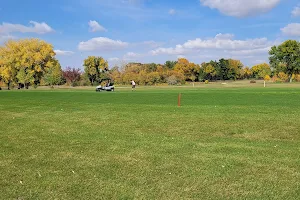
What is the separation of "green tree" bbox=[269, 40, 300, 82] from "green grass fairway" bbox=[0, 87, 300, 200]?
105771 millimetres

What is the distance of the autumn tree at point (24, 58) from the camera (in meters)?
86.4

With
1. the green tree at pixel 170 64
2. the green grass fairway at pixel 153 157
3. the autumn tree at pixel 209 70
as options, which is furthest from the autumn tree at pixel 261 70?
the green grass fairway at pixel 153 157

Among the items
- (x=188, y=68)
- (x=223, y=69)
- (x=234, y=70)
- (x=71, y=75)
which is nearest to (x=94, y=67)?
(x=71, y=75)

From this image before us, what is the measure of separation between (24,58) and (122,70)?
4426 centimetres

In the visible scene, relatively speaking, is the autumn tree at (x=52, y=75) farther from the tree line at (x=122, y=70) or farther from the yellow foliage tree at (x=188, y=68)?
the yellow foliage tree at (x=188, y=68)

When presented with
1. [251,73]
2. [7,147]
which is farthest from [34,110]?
[251,73]

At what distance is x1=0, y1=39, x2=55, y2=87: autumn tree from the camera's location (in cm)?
8644

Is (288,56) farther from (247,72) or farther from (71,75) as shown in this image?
(71,75)

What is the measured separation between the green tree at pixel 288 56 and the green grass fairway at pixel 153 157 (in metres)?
106

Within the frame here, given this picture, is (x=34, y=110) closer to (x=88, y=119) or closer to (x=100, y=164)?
(x=88, y=119)

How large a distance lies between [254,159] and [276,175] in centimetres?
143

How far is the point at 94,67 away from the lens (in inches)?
4574

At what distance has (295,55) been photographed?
112m

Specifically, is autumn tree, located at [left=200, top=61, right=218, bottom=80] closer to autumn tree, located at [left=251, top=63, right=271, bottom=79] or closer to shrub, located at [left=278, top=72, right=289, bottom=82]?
autumn tree, located at [left=251, top=63, right=271, bottom=79]
